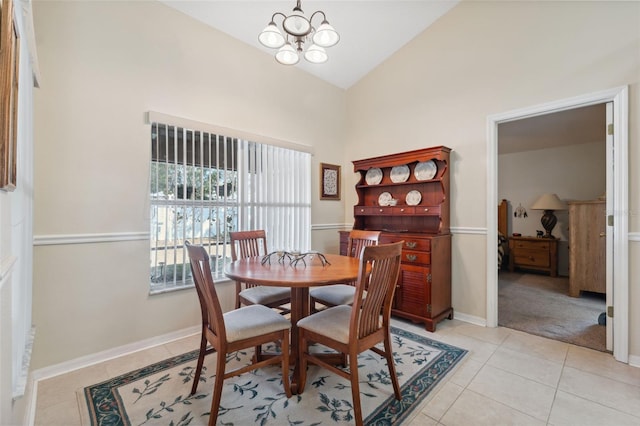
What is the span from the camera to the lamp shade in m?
4.89

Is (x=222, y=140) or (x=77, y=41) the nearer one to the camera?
Answer: (x=77, y=41)

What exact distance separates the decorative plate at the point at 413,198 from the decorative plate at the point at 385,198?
237 millimetres

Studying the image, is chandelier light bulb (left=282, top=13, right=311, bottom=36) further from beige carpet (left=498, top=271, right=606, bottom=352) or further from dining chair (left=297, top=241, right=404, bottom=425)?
beige carpet (left=498, top=271, right=606, bottom=352)

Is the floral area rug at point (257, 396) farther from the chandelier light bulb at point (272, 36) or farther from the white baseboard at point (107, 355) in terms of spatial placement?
the chandelier light bulb at point (272, 36)

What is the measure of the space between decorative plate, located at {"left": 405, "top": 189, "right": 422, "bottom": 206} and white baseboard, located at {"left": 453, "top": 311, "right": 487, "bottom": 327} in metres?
1.30

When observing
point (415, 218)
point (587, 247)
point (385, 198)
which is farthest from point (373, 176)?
point (587, 247)

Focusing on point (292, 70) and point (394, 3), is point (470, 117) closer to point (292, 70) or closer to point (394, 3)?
point (394, 3)

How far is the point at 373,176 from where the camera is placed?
12.6 ft

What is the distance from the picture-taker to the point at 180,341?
2.64m

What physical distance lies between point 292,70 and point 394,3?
135 centimetres

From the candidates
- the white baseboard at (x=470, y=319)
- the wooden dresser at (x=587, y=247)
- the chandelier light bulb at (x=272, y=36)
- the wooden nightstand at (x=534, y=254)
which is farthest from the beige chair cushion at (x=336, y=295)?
the wooden nightstand at (x=534, y=254)

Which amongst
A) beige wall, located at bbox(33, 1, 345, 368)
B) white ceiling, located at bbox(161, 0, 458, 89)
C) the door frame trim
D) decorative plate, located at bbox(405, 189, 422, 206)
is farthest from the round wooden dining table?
white ceiling, located at bbox(161, 0, 458, 89)

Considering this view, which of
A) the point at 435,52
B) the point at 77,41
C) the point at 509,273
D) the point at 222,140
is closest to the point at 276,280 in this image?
the point at 222,140

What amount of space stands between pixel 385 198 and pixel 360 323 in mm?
2335
